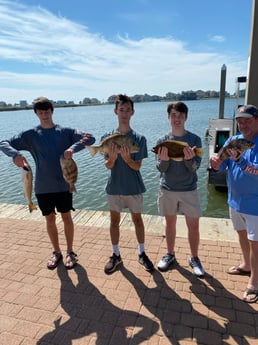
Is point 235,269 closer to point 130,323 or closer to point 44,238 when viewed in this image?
point 130,323

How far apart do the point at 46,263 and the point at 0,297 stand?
0.90 metres

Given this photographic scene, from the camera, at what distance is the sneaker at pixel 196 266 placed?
3.96 m

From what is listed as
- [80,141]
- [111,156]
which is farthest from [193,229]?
[80,141]

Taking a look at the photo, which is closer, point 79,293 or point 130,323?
point 130,323

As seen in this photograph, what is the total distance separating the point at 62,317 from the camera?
3326 millimetres

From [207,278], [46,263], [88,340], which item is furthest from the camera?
[46,263]

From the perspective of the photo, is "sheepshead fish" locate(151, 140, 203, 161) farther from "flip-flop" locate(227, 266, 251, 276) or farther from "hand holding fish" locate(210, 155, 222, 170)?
"flip-flop" locate(227, 266, 251, 276)

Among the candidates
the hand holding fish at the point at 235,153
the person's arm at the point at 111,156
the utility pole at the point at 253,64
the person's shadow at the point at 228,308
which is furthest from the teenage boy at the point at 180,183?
the utility pole at the point at 253,64

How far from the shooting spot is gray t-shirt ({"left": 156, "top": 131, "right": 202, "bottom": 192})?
3.74 metres

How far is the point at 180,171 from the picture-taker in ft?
12.7

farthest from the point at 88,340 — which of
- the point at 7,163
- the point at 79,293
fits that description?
the point at 7,163

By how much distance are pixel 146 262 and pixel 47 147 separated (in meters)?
2.25

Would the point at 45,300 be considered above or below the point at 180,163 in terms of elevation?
below

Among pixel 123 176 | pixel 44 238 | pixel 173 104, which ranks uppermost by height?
pixel 173 104
